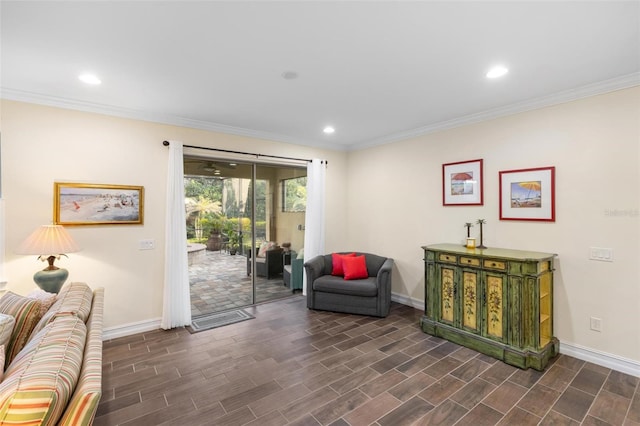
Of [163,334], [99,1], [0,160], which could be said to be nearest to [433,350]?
[163,334]

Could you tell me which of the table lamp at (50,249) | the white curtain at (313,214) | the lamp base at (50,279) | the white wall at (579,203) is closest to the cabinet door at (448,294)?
the white wall at (579,203)

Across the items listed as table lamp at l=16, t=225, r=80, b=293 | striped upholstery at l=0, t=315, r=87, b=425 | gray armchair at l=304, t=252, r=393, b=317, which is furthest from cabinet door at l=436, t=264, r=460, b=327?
table lamp at l=16, t=225, r=80, b=293

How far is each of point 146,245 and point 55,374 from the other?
9.38 ft

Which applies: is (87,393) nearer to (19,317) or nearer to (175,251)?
(19,317)

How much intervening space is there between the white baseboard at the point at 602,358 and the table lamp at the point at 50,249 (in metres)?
5.16

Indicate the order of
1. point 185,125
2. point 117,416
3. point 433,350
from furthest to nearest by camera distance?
point 185,125 → point 433,350 → point 117,416

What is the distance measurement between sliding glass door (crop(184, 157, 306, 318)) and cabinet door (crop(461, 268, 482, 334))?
285cm

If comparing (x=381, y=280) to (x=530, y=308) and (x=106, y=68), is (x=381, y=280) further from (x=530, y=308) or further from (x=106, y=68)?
(x=106, y=68)

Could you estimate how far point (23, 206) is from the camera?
3105mm

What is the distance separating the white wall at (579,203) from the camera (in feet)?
9.21

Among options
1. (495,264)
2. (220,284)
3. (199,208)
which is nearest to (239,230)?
(199,208)

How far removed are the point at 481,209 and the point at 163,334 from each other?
4.28 m

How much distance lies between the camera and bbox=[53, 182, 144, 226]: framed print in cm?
329

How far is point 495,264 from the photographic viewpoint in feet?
10.3
